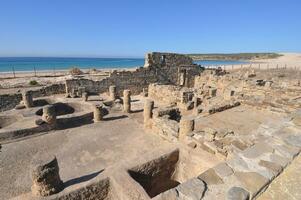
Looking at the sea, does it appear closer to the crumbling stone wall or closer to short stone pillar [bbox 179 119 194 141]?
the crumbling stone wall

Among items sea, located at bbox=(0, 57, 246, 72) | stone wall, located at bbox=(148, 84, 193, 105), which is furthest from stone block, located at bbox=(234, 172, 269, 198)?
sea, located at bbox=(0, 57, 246, 72)

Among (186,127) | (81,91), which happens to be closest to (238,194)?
(186,127)

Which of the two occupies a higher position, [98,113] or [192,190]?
[192,190]

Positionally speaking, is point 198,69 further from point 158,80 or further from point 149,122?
point 149,122

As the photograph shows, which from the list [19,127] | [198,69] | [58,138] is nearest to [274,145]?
[58,138]

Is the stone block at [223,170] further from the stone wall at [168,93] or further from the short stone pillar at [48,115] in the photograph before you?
the stone wall at [168,93]

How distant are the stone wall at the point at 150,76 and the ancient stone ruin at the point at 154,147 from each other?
118 inches

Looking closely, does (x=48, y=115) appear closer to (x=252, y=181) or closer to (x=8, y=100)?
(x=8, y=100)

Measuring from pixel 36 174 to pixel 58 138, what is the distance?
4.50 meters

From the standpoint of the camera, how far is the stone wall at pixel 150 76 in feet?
59.8

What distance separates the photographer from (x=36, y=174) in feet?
14.1

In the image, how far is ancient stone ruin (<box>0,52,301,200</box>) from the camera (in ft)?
8.50

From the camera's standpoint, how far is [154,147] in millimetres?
7648

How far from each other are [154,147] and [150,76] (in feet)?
48.1
